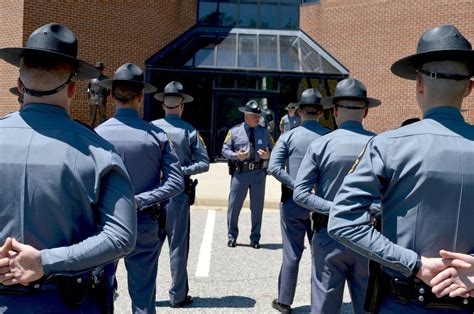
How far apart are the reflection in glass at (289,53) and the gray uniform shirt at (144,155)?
13.2m

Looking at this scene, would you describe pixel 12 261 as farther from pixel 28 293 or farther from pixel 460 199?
pixel 460 199

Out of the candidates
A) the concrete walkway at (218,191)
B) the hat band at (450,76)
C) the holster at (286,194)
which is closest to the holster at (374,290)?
the hat band at (450,76)

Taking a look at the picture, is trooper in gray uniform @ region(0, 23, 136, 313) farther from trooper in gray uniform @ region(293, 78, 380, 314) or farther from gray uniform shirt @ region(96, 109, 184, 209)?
trooper in gray uniform @ region(293, 78, 380, 314)

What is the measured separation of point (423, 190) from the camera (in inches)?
83.1

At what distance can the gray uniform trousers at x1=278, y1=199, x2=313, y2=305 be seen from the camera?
190 inches

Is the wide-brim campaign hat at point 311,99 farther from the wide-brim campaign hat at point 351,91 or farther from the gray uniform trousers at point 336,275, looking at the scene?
the gray uniform trousers at point 336,275

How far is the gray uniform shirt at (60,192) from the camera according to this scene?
76.7 inches

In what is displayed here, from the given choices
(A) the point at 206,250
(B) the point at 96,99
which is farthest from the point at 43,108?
(B) the point at 96,99

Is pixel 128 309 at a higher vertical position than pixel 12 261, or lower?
lower

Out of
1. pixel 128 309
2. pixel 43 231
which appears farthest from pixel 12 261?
pixel 128 309

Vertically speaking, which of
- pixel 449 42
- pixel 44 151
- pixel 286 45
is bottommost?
pixel 44 151

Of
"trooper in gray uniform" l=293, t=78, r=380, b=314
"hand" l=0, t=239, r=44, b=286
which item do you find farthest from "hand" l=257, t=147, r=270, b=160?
"hand" l=0, t=239, r=44, b=286

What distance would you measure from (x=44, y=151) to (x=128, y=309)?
3283 mm

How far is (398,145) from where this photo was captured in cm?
215
